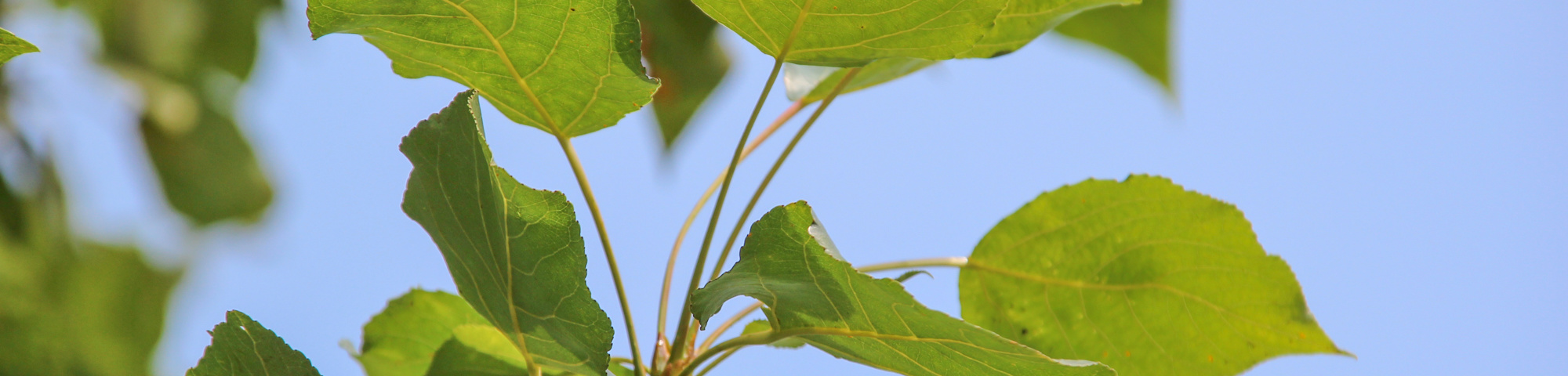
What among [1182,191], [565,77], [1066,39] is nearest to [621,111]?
[565,77]

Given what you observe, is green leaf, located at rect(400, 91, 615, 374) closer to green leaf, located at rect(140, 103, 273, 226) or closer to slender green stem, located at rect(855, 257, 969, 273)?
slender green stem, located at rect(855, 257, 969, 273)

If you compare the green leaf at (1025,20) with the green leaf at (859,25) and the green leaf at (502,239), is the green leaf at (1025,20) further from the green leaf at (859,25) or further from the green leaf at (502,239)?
the green leaf at (502,239)

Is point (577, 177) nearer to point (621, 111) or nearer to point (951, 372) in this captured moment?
point (621, 111)

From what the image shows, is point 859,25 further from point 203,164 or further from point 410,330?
point 203,164

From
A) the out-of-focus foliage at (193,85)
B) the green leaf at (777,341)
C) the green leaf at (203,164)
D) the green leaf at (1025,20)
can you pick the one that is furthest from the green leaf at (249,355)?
the green leaf at (203,164)

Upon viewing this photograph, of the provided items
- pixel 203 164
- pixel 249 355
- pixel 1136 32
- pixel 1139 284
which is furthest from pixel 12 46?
pixel 203 164
